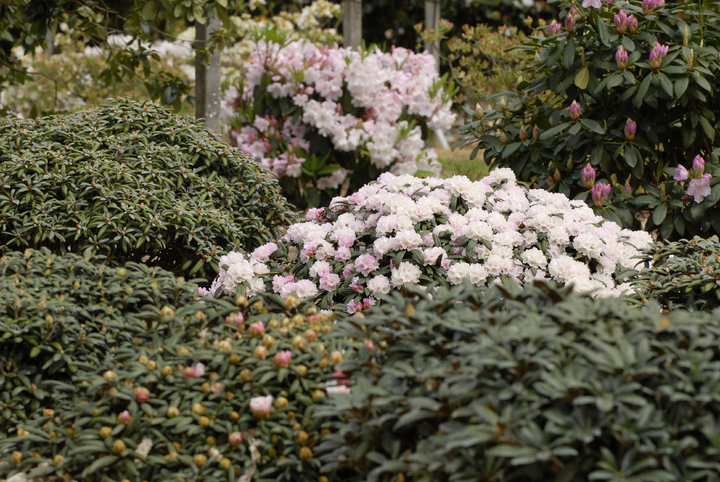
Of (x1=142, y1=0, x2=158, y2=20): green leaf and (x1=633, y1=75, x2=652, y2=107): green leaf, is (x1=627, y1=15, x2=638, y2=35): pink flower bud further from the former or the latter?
(x1=142, y1=0, x2=158, y2=20): green leaf

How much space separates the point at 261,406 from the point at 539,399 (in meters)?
0.76

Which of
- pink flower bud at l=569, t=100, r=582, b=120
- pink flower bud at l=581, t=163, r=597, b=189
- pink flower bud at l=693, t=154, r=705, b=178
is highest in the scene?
pink flower bud at l=569, t=100, r=582, b=120

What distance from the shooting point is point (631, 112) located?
151 inches

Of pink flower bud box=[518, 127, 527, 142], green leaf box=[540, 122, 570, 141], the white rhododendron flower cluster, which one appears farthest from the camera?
pink flower bud box=[518, 127, 527, 142]

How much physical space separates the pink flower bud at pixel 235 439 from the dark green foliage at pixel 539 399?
24 cm

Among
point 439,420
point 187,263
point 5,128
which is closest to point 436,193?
point 187,263

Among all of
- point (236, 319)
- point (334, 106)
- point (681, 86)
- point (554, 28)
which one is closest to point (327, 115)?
point (334, 106)

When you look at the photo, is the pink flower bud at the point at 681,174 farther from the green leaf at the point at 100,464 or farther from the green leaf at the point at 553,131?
the green leaf at the point at 100,464

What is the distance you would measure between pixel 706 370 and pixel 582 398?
391mm

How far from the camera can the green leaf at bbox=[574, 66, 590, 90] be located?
12.1ft

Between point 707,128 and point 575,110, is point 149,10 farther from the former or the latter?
point 707,128

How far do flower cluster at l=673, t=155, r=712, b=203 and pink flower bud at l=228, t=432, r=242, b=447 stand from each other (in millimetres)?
2731

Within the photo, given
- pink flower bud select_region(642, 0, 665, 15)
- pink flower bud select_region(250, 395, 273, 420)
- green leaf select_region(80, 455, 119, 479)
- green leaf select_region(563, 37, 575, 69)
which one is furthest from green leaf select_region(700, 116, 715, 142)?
green leaf select_region(80, 455, 119, 479)

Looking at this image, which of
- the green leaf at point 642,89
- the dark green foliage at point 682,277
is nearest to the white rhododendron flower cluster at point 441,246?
the dark green foliage at point 682,277
